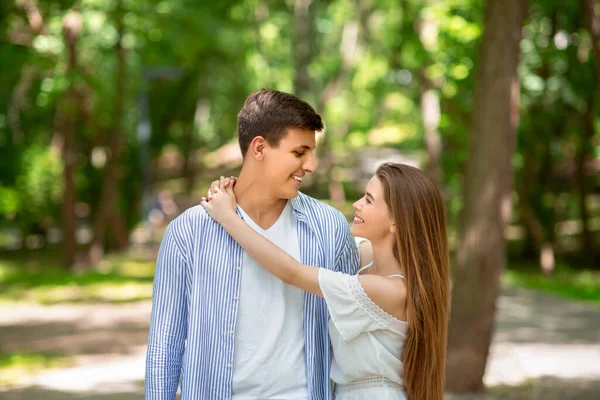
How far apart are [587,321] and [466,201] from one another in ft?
25.7

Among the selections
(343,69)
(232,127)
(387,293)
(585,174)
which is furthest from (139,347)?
(232,127)

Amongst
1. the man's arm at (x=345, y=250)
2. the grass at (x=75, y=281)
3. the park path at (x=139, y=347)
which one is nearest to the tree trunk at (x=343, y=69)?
the grass at (x=75, y=281)

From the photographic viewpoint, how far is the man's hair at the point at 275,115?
3.58 meters

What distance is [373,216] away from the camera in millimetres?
3717

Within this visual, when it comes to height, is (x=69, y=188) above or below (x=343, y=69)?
below

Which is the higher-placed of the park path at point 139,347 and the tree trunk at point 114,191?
the tree trunk at point 114,191

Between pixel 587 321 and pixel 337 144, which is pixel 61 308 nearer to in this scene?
pixel 587 321

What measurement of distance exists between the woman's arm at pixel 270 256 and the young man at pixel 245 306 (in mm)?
64

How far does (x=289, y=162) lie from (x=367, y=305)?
0.58 m

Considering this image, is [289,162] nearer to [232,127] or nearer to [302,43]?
[302,43]

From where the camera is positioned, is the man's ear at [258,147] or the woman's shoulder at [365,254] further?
the woman's shoulder at [365,254]

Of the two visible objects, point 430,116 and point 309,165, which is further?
point 430,116

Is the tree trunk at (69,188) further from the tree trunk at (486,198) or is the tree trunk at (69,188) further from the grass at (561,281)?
the tree trunk at (486,198)

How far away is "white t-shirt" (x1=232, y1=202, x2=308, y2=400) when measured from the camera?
3545 millimetres
